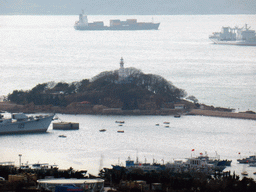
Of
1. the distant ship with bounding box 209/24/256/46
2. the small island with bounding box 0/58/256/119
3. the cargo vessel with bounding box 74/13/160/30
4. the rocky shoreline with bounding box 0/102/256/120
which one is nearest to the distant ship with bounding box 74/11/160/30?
the cargo vessel with bounding box 74/13/160/30

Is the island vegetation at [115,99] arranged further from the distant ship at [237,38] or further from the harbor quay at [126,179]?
the distant ship at [237,38]

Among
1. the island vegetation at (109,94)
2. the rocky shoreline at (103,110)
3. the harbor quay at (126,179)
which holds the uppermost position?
the island vegetation at (109,94)

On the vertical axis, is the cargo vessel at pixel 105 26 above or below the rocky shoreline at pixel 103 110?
above

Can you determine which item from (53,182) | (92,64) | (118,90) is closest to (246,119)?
(118,90)

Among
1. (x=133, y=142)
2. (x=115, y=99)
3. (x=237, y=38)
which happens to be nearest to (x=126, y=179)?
(x=133, y=142)

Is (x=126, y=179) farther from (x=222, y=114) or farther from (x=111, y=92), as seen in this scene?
(x=111, y=92)

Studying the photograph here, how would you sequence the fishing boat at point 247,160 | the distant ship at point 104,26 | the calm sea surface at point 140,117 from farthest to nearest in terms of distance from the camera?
the distant ship at point 104,26 → the calm sea surface at point 140,117 → the fishing boat at point 247,160

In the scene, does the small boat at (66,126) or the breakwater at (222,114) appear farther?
the breakwater at (222,114)

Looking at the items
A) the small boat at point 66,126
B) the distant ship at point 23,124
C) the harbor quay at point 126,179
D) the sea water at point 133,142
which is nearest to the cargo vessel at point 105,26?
the sea water at point 133,142
